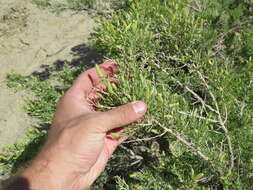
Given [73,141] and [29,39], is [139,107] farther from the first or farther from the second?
[29,39]

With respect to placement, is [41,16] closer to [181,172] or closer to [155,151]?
[155,151]

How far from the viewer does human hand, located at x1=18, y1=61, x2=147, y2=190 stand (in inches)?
55.5

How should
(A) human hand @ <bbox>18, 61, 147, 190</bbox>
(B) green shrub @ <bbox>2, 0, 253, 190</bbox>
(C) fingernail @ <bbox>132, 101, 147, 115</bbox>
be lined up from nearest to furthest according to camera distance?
(C) fingernail @ <bbox>132, 101, 147, 115</bbox>
(B) green shrub @ <bbox>2, 0, 253, 190</bbox>
(A) human hand @ <bbox>18, 61, 147, 190</bbox>

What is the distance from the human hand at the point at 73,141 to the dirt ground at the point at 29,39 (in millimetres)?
3009

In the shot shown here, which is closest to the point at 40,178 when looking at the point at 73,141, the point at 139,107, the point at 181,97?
the point at 73,141

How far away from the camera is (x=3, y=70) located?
514cm

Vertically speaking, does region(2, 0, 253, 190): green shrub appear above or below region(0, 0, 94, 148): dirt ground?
above

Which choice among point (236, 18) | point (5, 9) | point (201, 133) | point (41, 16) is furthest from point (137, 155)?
point (5, 9)

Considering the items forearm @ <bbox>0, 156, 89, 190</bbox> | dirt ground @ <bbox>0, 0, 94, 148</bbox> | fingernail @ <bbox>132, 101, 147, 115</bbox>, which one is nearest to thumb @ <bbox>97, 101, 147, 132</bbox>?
fingernail @ <bbox>132, 101, 147, 115</bbox>

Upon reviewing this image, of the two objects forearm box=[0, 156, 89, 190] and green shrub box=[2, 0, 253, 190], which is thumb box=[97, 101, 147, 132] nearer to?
green shrub box=[2, 0, 253, 190]

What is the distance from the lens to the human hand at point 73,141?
55.5 inches

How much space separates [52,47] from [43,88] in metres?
2.85

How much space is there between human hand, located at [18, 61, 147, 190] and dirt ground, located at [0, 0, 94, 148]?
3.01 meters

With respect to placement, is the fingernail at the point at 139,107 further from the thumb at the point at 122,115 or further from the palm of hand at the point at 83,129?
the palm of hand at the point at 83,129
